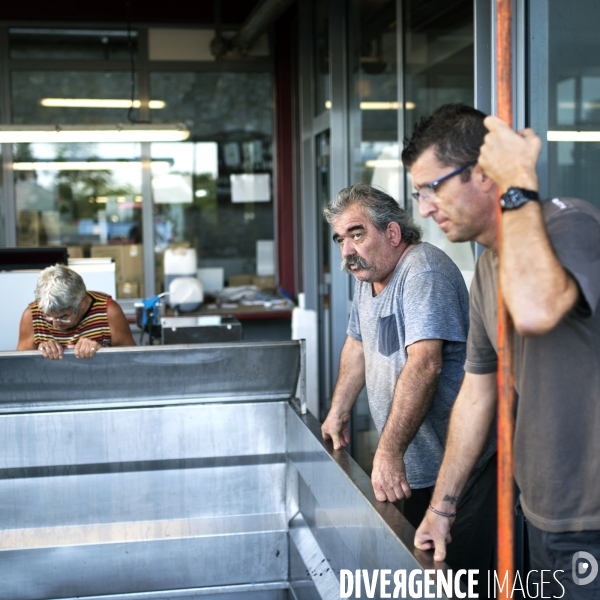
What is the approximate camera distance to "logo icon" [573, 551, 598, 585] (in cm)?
130

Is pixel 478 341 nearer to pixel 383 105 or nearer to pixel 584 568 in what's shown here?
pixel 584 568

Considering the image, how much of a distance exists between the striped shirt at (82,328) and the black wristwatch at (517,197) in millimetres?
2341

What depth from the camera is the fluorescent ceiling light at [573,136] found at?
1885mm

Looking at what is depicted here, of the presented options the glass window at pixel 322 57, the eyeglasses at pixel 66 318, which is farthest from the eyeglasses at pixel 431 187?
the glass window at pixel 322 57

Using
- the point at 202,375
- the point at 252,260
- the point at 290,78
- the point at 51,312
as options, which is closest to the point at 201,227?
the point at 252,260

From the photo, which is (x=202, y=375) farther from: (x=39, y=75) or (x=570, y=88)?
(x=39, y=75)

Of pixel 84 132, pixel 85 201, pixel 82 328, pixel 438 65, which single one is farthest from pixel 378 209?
pixel 85 201

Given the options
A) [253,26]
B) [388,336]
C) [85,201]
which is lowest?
[388,336]

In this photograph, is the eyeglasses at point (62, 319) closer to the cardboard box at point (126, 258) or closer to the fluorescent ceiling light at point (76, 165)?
the cardboard box at point (126, 258)

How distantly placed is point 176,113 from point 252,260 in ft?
4.85

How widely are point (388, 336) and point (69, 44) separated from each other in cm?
566

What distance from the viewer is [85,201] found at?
273 inches

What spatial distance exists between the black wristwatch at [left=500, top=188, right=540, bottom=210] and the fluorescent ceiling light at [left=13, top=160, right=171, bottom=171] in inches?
245

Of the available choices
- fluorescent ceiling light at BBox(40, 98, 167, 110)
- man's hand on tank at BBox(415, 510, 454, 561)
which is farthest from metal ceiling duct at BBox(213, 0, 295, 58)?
man's hand on tank at BBox(415, 510, 454, 561)
